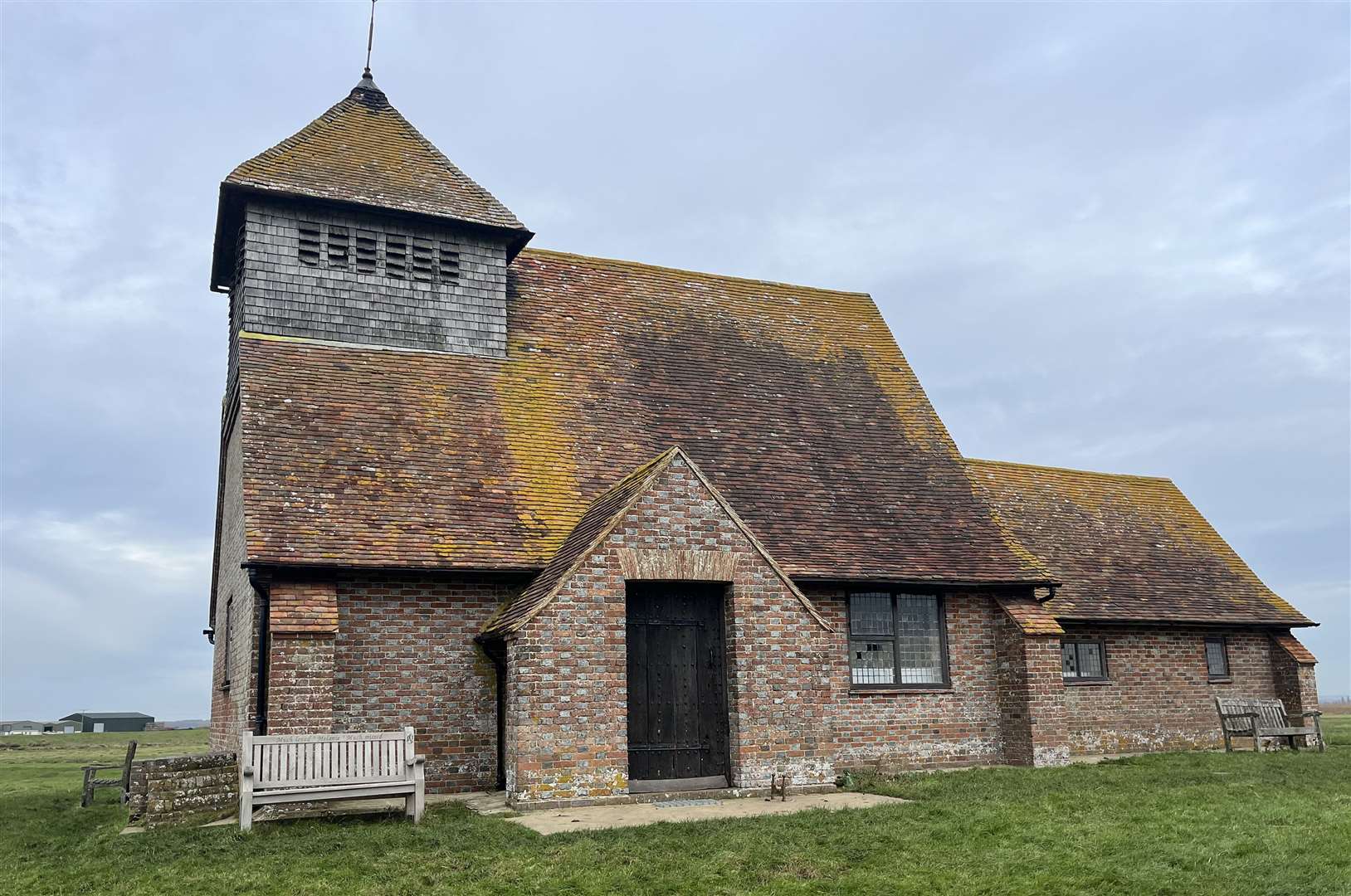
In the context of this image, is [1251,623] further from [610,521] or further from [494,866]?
[494,866]

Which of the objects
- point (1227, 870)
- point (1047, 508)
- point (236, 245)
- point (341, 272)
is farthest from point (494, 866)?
point (1047, 508)

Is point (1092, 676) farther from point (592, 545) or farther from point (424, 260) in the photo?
point (424, 260)

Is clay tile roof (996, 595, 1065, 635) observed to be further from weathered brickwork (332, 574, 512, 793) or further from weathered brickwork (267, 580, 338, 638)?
weathered brickwork (267, 580, 338, 638)

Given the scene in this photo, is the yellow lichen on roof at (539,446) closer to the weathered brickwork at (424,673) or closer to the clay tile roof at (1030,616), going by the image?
the weathered brickwork at (424,673)

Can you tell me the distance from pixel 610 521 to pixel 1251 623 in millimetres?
15545

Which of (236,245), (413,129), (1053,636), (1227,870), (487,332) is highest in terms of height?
(413,129)

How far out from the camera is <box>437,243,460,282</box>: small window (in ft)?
61.1

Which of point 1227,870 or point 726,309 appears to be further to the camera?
point 726,309

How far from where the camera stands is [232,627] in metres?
17.8

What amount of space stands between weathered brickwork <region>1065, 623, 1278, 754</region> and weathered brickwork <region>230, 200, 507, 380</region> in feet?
41.6

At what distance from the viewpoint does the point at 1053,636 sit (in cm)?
1695

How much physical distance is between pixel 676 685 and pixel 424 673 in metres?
3.44

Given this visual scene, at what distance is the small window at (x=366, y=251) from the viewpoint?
1814 cm

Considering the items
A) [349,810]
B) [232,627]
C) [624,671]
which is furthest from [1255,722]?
[232,627]
